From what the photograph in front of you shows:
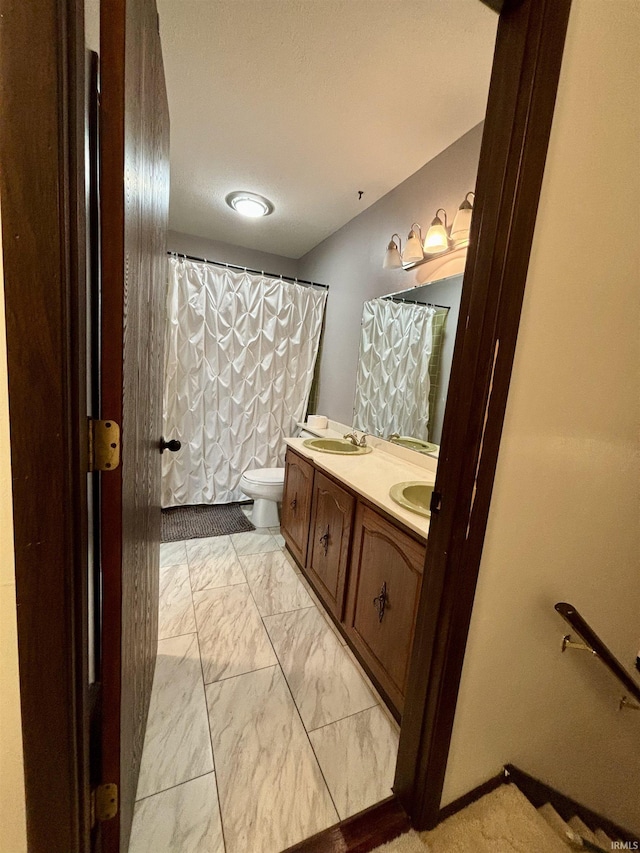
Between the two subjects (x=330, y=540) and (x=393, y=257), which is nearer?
(x=330, y=540)

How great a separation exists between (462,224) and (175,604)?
8.04 feet

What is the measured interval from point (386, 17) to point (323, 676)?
8.55ft

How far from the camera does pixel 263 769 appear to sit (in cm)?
106

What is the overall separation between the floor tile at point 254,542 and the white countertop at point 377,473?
812mm

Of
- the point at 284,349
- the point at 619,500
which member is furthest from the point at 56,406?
the point at 284,349

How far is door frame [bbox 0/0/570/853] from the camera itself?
Result: 15.7 inches

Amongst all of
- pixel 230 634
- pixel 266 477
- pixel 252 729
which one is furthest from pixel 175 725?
pixel 266 477

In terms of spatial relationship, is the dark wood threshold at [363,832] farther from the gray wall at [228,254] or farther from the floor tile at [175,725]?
the gray wall at [228,254]

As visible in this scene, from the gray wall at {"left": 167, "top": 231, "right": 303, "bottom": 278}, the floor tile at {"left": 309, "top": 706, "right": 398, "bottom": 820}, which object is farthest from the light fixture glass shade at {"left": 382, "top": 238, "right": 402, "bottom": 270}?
the floor tile at {"left": 309, "top": 706, "right": 398, "bottom": 820}

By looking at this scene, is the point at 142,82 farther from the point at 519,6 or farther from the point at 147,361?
the point at 519,6

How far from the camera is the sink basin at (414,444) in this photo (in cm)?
187

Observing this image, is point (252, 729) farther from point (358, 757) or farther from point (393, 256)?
point (393, 256)

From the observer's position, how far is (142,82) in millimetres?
651

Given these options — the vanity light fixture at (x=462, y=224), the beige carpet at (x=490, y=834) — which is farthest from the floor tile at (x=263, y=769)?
the vanity light fixture at (x=462, y=224)
